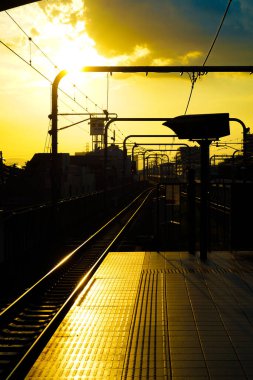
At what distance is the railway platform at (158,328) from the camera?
5488 millimetres

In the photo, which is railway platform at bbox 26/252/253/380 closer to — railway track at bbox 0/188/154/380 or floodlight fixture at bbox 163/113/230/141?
railway track at bbox 0/188/154/380

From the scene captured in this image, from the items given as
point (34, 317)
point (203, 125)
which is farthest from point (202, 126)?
point (34, 317)

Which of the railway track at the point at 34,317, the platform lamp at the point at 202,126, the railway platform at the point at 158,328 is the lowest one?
the railway track at the point at 34,317

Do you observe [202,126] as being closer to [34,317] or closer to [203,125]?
[203,125]

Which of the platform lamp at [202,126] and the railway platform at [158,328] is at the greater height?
the platform lamp at [202,126]

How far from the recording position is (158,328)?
22.8 feet

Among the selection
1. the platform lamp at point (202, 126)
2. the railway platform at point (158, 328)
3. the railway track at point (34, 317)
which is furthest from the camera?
the platform lamp at point (202, 126)

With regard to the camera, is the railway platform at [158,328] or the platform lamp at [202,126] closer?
the railway platform at [158,328]

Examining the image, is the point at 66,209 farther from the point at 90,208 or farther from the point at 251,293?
the point at 251,293

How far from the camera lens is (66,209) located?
21.9 m

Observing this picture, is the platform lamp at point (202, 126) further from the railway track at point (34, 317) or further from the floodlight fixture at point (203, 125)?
the railway track at point (34, 317)

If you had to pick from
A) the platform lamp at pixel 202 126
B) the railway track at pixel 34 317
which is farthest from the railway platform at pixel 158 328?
the platform lamp at pixel 202 126

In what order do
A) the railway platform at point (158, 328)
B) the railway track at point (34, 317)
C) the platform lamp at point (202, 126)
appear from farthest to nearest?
the platform lamp at point (202, 126) < the railway track at point (34, 317) < the railway platform at point (158, 328)

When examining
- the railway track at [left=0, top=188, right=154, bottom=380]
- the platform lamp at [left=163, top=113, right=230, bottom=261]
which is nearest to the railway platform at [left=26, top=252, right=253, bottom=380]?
the railway track at [left=0, top=188, right=154, bottom=380]
